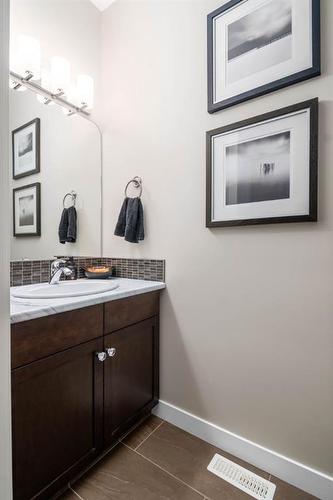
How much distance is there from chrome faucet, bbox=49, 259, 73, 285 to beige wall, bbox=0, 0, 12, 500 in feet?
3.15

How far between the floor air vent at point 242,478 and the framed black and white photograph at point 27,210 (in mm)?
1520

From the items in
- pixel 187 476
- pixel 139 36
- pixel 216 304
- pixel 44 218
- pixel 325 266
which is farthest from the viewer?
pixel 139 36

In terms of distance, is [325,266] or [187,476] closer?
[325,266]

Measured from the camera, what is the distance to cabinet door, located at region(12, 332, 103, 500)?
87 centimetres

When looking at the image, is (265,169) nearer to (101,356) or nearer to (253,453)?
(101,356)

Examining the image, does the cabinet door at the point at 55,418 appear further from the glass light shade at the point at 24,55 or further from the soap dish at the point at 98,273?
the glass light shade at the point at 24,55

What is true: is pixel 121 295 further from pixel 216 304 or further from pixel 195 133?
pixel 195 133

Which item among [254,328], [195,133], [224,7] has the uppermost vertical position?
[224,7]

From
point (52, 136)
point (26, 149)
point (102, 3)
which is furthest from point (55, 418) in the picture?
point (102, 3)

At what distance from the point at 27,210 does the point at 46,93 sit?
702 mm

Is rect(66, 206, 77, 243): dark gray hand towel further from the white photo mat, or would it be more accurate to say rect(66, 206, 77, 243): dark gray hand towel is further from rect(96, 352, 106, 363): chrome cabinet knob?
the white photo mat

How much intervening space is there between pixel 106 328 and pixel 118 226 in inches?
26.7

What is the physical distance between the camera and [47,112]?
4.88 feet

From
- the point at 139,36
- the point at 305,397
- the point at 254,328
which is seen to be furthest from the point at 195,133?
the point at 305,397
